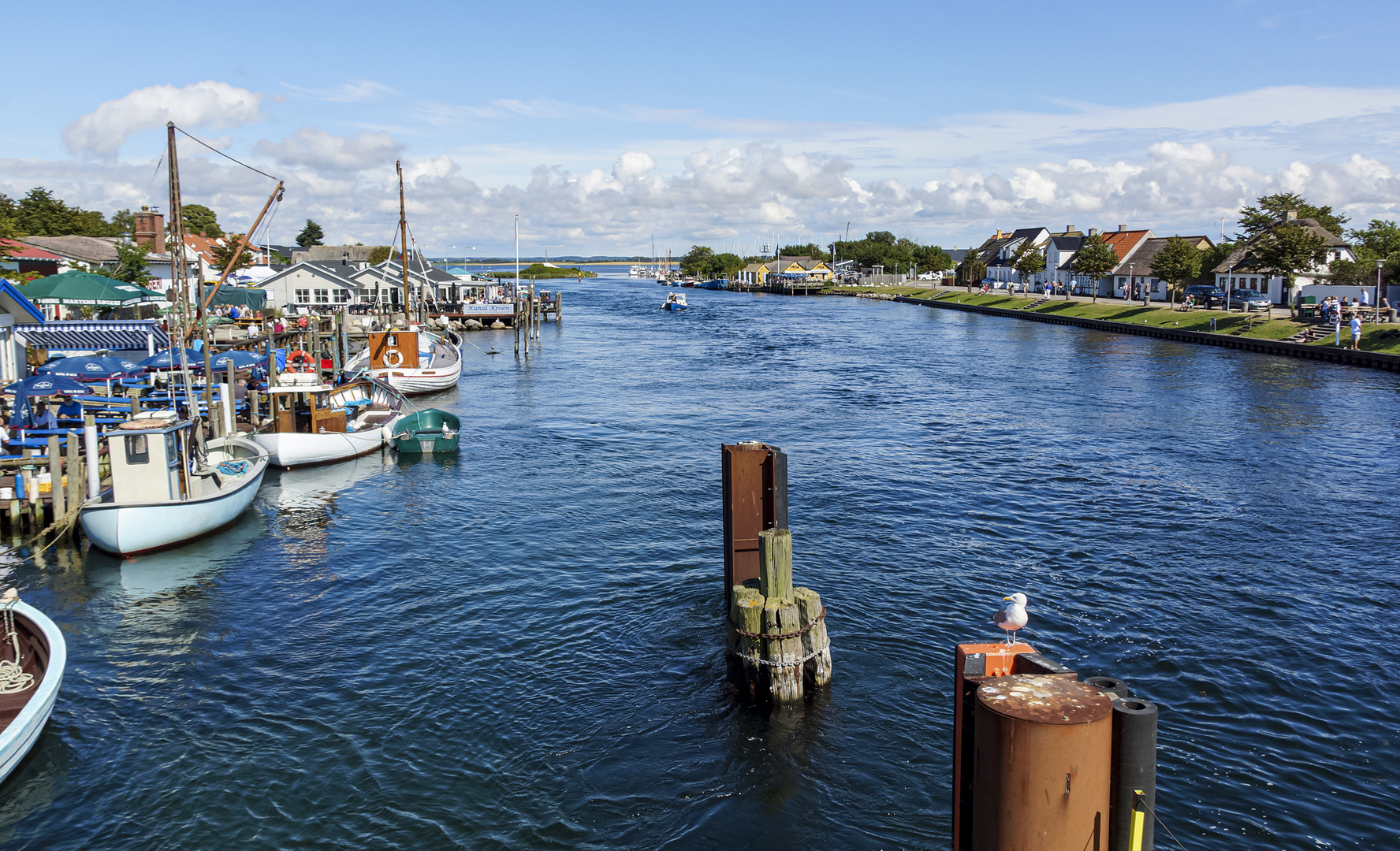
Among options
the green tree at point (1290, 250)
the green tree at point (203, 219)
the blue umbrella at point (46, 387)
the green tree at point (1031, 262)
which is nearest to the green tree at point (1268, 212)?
the green tree at point (1290, 250)

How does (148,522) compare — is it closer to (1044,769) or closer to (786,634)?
(786,634)

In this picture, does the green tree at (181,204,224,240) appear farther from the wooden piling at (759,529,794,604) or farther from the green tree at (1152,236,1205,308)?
the wooden piling at (759,529,794,604)

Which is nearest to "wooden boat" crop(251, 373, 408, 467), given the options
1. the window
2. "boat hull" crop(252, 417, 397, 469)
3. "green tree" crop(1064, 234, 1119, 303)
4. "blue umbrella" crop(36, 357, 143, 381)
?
"boat hull" crop(252, 417, 397, 469)

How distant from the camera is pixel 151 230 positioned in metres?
93.1

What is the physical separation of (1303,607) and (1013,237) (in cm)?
14666

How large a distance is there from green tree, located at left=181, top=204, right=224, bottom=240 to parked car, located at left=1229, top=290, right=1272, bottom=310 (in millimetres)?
137476

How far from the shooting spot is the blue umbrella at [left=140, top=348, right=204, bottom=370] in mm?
38469

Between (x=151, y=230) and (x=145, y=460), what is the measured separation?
280 ft

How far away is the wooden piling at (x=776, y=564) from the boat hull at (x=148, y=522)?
1634 cm

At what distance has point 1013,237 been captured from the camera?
507 ft

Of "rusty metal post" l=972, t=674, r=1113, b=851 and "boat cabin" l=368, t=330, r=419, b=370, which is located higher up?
A: "boat cabin" l=368, t=330, r=419, b=370

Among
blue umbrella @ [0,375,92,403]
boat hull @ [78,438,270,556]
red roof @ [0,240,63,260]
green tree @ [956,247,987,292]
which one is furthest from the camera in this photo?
green tree @ [956,247,987,292]

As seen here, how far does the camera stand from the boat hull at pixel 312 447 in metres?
32.1

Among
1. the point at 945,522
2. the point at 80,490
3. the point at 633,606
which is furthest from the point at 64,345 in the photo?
the point at 945,522
